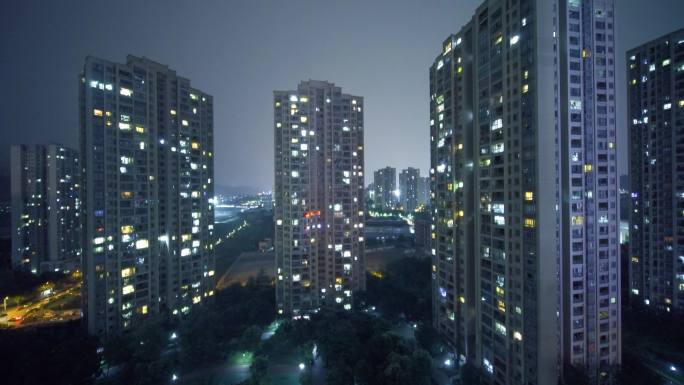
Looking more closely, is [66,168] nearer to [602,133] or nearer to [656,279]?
[602,133]

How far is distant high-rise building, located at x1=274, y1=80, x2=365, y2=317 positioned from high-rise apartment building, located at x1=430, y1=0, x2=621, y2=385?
81.4 ft

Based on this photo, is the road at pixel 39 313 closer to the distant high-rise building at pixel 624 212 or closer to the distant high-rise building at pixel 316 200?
the distant high-rise building at pixel 316 200

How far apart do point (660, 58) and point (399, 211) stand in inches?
4757

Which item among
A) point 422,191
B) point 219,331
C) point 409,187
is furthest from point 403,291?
point 422,191

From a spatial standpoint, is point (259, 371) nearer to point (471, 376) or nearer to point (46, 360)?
point (471, 376)

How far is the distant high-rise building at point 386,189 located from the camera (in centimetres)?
17950

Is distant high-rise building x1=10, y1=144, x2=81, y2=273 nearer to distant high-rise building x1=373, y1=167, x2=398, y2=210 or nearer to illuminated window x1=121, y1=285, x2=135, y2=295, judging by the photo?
illuminated window x1=121, y1=285, x2=135, y2=295

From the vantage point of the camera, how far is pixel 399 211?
16338 cm

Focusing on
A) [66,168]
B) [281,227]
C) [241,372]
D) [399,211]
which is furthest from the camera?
[399,211]

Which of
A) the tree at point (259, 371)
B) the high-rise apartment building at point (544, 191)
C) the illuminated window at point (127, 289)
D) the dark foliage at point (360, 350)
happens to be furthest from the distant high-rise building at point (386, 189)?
the tree at point (259, 371)

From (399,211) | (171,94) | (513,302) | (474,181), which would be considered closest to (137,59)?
(171,94)

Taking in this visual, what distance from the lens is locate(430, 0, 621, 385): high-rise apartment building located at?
2703cm

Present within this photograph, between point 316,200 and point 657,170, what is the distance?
2069 inches

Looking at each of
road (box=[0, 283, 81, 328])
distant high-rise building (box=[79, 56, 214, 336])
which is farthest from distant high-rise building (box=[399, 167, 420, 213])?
road (box=[0, 283, 81, 328])
